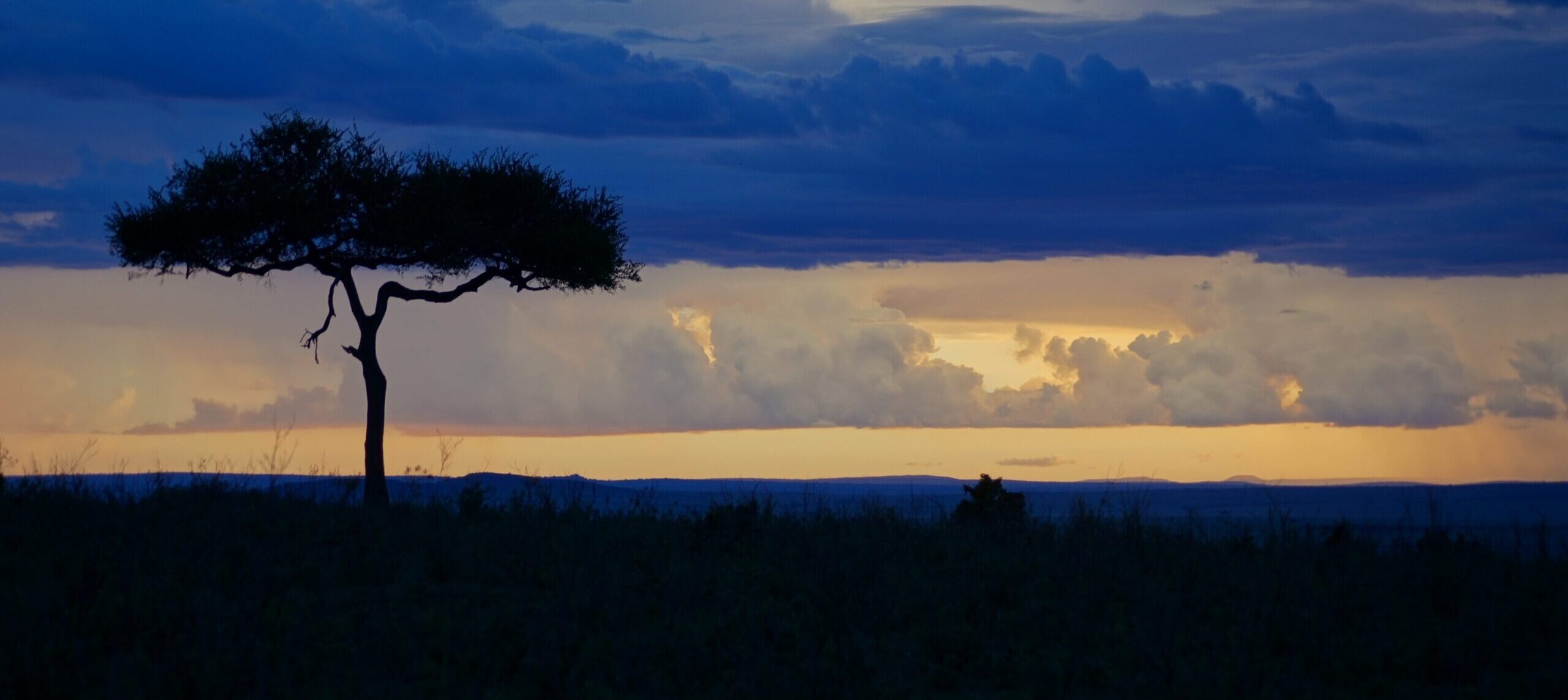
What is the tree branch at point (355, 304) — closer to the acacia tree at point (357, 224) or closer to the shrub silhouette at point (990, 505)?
the acacia tree at point (357, 224)

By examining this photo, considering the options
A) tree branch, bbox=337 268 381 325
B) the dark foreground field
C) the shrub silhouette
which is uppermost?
tree branch, bbox=337 268 381 325

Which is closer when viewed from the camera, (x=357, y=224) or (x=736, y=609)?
(x=736, y=609)

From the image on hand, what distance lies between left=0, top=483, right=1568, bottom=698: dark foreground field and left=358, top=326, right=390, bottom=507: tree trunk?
6.84m

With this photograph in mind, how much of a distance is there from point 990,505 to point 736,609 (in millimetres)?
11494

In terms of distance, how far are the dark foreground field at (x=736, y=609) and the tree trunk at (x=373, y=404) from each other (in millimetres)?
6844

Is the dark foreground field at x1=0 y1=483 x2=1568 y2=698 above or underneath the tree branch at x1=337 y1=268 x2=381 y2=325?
underneath

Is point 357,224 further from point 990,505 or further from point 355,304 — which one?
point 990,505

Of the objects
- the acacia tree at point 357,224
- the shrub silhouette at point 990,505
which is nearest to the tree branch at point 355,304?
the acacia tree at point 357,224

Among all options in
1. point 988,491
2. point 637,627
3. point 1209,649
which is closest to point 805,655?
point 637,627

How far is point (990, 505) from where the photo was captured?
26156 mm

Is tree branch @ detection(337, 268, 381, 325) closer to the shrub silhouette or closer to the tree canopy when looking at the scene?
the tree canopy

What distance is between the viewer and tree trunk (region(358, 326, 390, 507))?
2756cm

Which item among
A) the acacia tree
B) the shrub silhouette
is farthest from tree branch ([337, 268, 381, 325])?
the shrub silhouette

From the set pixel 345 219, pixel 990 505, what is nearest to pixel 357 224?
pixel 345 219
